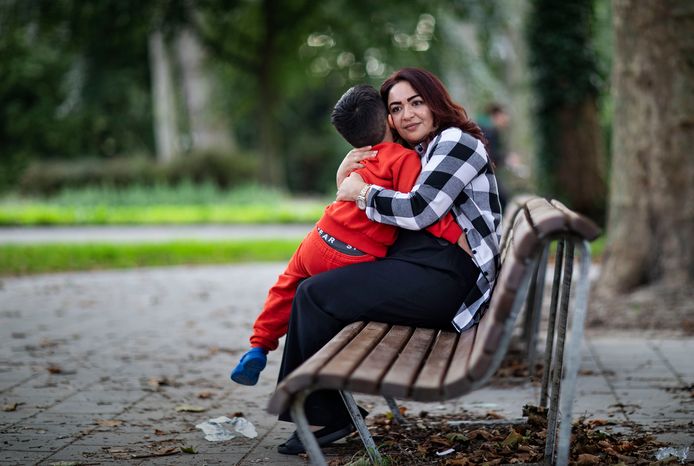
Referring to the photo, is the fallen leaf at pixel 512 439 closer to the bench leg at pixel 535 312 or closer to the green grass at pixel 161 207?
the bench leg at pixel 535 312

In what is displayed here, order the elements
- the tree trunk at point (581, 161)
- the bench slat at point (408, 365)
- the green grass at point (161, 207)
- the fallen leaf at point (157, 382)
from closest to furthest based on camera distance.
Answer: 1. the bench slat at point (408, 365)
2. the fallen leaf at point (157, 382)
3. the tree trunk at point (581, 161)
4. the green grass at point (161, 207)

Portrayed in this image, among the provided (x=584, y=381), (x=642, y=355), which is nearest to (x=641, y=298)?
(x=642, y=355)

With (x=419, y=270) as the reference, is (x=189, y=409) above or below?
below

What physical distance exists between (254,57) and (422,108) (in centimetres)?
2476

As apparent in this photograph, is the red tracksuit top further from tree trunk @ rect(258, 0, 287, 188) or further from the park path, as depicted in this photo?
tree trunk @ rect(258, 0, 287, 188)

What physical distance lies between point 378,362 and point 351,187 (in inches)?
35.6

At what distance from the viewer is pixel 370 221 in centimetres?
380

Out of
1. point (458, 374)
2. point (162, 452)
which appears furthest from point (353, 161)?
point (162, 452)

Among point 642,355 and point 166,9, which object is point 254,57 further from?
point 642,355

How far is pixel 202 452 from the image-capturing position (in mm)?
3926

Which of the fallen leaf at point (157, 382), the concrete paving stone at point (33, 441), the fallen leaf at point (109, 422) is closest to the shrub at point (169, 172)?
the fallen leaf at point (157, 382)

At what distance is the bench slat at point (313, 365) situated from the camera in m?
2.83

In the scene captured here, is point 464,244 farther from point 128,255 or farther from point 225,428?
point 128,255

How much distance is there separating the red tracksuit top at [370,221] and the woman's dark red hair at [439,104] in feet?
0.65
